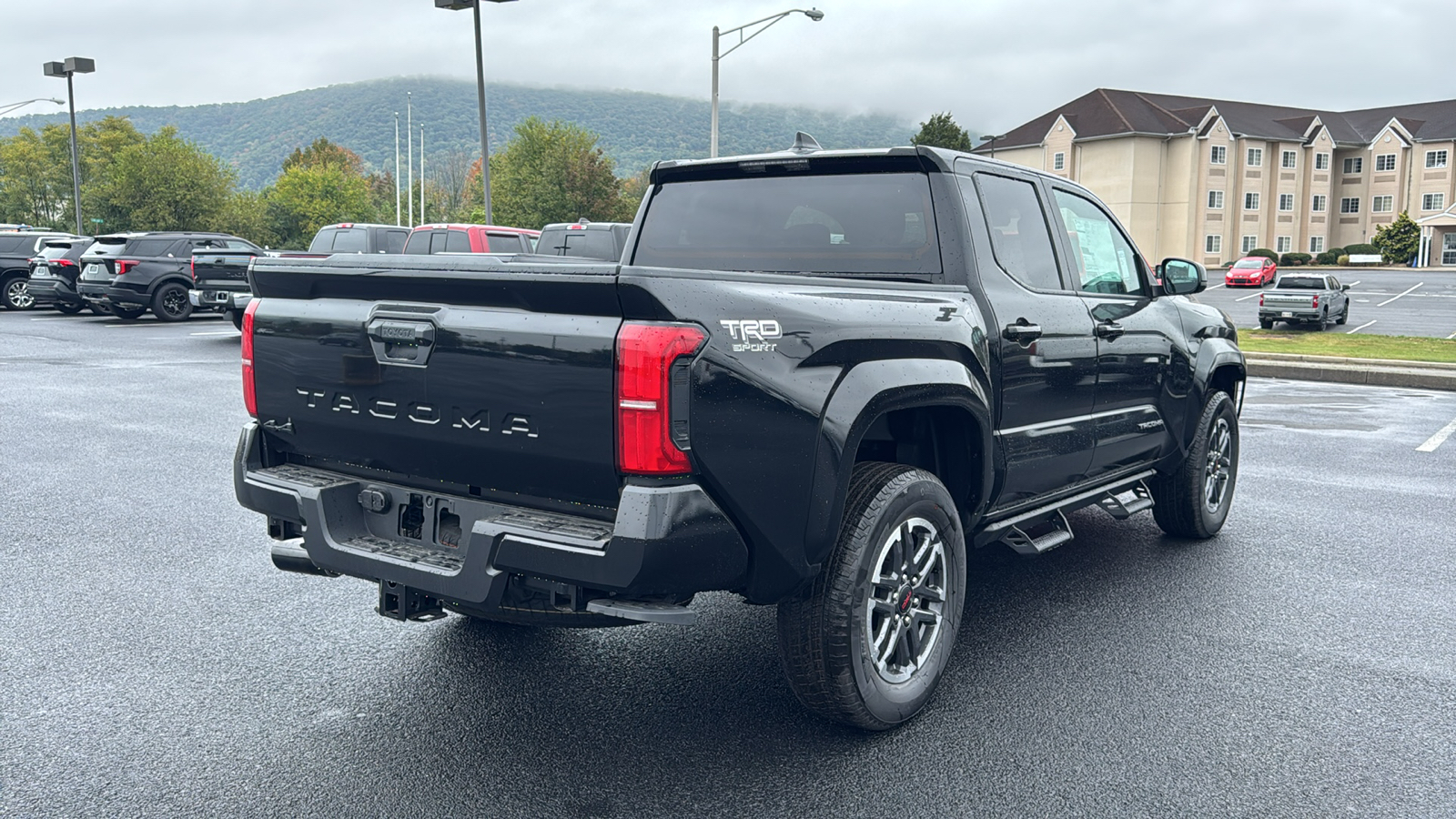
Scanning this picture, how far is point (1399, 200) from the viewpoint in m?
87.9

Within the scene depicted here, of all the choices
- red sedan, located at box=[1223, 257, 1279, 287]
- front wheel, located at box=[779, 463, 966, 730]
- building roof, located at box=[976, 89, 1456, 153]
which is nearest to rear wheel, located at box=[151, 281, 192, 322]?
front wheel, located at box=[779, 463, 966, 730]

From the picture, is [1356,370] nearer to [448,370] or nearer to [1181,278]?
[1181,278]

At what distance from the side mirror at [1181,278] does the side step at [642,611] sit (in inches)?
154

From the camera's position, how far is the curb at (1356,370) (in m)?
16.1

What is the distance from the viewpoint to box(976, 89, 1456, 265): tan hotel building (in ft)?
257

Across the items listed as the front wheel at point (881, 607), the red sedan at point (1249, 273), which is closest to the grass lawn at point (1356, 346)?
the front wheel at point (881, 607)

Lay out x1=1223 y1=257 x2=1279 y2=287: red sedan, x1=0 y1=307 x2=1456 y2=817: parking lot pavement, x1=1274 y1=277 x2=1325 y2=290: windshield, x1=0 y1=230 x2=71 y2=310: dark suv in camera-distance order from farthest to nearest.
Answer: x1=1223 y1=257 x2=1279 y2=287: red sedan, x1=1274 y1=277 x2=1325 y2=290: windshield, x1=0 y1=230 x2=71 y2=310: dark suv, x1=0 y1=307 x2=1456 y2=817: parking lot pavement

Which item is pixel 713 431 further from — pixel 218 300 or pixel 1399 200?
pixel 1399 200

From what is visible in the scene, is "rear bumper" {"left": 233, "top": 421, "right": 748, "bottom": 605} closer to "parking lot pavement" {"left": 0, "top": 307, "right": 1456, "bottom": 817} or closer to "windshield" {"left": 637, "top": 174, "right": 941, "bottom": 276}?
"parking lot pavement" {"left": 0, "top": 307, "right": 1456, "bottom": 817}

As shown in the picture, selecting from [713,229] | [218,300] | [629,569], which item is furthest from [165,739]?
[218,300]

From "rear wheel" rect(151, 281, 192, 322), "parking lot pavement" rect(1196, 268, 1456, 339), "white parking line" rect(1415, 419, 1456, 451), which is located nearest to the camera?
"white parking line" rect(1415, 419, 1456, 451)

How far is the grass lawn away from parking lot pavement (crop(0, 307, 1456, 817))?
16015mm

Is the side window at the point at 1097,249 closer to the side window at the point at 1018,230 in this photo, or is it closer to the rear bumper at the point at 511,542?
the side window at the point at 1018,230

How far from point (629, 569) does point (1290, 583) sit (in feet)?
13.2
